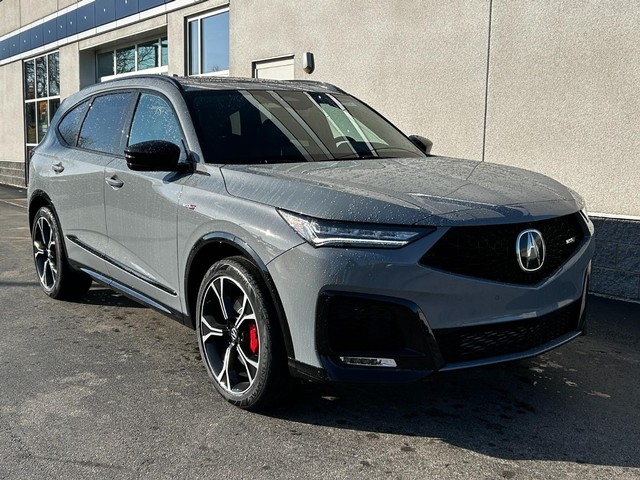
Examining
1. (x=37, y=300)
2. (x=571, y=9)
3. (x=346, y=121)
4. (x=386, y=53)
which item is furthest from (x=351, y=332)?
(x=386, y=53)

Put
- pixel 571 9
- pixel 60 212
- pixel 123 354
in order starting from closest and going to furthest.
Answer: pixel 123 354 < pixel 60 212 < pixel 571 9

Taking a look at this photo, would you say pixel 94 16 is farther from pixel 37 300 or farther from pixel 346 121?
pixel 346 121

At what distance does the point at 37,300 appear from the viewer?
6031 mm

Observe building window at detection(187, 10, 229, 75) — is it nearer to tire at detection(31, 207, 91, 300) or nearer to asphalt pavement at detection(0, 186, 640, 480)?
tire at detection(31, 207, 91, 300)

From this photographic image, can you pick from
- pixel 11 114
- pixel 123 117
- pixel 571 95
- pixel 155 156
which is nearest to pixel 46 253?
pixel 123 117

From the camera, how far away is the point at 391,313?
308 centimetres

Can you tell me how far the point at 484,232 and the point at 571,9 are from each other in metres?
4.58

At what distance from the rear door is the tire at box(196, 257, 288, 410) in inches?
14.6

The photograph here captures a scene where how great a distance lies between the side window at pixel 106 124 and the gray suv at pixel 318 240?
0.06 metres

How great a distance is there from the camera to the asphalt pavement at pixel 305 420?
308 centimetres

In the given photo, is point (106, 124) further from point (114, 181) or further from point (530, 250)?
point (530, 250)

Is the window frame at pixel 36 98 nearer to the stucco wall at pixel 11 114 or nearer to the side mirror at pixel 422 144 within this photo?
the stucco wall at pixel 11 114

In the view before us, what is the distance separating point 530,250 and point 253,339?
1.38 meters

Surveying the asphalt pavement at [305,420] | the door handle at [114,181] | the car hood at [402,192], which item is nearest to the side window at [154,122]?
the door handle at [114,181]
